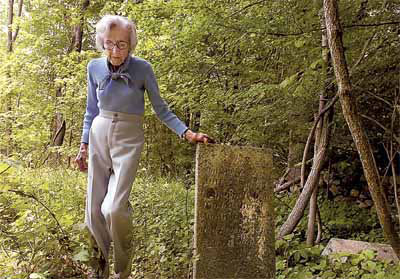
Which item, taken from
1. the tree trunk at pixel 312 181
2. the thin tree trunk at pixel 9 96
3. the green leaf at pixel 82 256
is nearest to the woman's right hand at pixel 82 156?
the green leaf at pixel 82 256

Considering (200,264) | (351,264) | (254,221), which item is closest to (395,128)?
(351,264)

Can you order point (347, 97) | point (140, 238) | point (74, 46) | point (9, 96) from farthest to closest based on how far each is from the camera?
point (9, 96), point (74, 46), point (140, 238), point (347, 97)

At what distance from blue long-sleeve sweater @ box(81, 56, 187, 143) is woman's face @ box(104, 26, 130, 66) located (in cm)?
6

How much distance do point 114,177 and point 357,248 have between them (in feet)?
10.5

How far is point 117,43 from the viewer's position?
2623 mm

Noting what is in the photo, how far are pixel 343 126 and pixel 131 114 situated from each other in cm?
407

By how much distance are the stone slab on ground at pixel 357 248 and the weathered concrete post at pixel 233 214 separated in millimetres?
2244

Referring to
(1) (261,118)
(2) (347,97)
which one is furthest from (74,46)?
(2) (347,97)

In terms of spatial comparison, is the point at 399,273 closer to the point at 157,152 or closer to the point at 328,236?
the point at 328,236

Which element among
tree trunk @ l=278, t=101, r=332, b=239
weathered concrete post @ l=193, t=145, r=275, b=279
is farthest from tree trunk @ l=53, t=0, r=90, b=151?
weathered concrete post @ l=193, t=145, r=275, b=279

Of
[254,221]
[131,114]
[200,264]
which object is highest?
[131,114]

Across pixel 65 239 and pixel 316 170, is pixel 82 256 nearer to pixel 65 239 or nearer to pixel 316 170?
pixel 65 239

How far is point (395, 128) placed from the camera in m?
5.36

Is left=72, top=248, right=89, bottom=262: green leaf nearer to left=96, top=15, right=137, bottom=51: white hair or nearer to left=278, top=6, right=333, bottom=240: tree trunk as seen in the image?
left=96, top=15, right=137, bottom=51: white hair
